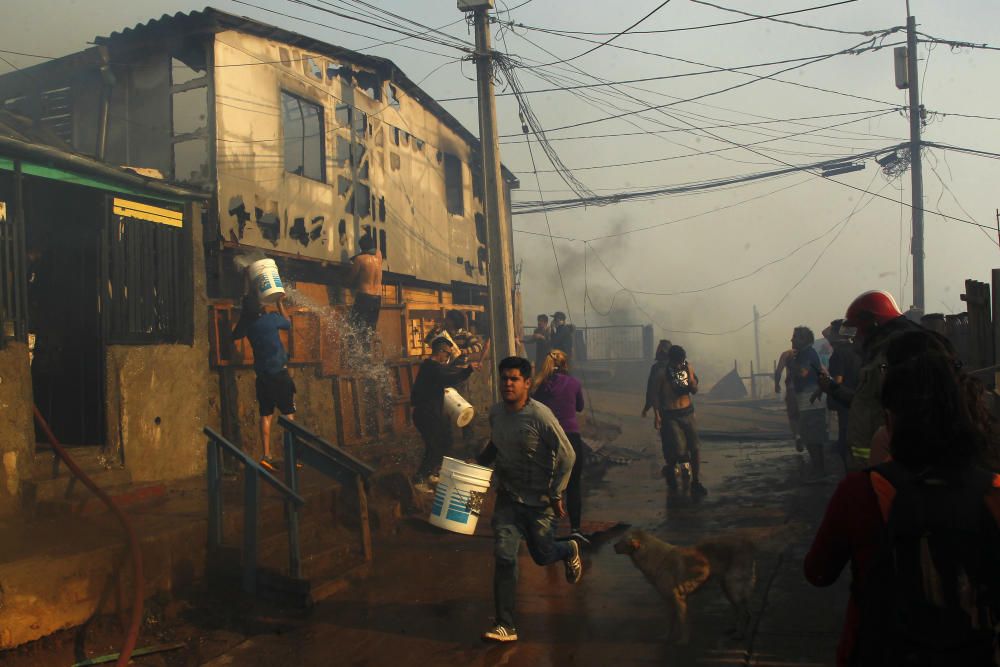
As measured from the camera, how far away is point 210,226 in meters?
12.4

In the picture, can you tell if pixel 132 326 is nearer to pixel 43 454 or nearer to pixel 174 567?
pixel 43 454

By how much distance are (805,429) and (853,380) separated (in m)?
2.62

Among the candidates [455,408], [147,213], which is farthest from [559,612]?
[147,213]

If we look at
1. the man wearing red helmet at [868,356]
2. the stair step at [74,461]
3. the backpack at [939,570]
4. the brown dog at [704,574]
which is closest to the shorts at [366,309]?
the stair step at [74,461]

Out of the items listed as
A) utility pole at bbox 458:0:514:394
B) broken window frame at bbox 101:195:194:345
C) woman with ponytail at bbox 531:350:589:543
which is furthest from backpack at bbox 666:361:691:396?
broken window frame at bbox 101:195:194:345

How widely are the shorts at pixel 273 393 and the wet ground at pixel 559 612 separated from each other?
192 cm

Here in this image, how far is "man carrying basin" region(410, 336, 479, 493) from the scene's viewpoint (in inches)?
380

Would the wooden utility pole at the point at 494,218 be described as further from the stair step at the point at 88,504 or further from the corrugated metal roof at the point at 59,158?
the stair step at the point at 88,504

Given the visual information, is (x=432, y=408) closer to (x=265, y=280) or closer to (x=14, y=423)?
(x=265, y=280)

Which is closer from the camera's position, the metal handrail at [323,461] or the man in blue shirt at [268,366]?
the metal handrail at [323,461]

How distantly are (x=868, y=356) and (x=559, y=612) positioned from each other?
277 cm

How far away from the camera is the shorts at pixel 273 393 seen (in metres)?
9.30

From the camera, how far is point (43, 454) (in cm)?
788

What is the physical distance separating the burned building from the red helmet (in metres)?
6.84
